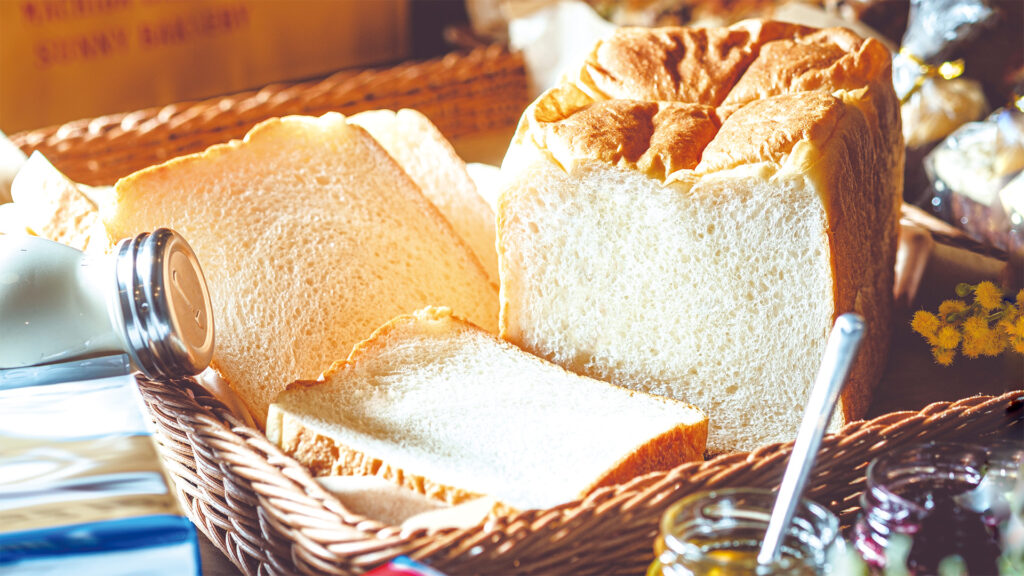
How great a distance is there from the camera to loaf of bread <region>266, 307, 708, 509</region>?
111 centimetres

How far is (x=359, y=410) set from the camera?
4.16ft

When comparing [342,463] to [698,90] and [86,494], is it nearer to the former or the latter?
[86,494]

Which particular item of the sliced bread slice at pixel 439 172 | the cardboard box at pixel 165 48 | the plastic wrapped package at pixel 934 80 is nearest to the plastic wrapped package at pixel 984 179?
the plastic wrapped package at pixel 934 80

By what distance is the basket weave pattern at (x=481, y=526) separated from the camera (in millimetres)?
933

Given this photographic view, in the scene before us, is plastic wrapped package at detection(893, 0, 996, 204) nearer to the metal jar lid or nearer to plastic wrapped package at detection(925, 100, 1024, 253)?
plastic wrapped package at detection(925, 100, 1024, 253)

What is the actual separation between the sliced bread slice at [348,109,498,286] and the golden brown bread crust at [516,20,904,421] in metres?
0.37

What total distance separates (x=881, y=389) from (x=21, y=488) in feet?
4.29

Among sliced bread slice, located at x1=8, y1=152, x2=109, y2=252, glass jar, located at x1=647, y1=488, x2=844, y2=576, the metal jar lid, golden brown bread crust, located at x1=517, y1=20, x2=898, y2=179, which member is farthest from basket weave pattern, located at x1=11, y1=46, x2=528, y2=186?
glass jar, located at x1=647, y1=488, x2=844, y2=576

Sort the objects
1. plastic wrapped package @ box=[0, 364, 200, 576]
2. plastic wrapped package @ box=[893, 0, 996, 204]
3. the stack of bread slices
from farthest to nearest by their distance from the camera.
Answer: plastic wrapped package @ box=[893, 0, 996, 204] → the stack of bread slices → plastic wrapped package @ box=[0, 364, 200, 576]

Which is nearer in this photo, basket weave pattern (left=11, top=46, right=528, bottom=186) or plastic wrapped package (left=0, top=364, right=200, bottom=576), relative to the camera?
plastic wrapped package (left=0, top=364, right=200, bottom=576)

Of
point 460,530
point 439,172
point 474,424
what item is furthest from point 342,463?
point 439,172

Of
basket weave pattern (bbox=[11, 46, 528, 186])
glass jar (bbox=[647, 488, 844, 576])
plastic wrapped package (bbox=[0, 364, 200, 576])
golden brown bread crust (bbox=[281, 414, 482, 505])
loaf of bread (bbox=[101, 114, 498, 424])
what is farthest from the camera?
basket weave pattern (bbox=[11, 46, 528, 186])

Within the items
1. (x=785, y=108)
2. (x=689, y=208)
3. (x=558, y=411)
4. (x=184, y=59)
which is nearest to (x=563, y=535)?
(x=558, y=411)

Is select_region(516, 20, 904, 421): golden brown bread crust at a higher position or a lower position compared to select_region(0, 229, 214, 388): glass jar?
higher
